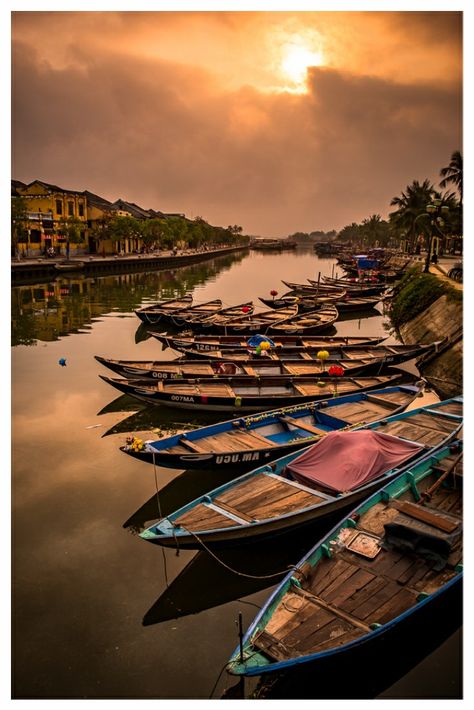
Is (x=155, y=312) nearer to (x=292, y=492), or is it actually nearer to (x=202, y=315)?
(x=202, y=315)

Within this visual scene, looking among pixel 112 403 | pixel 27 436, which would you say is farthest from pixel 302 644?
pixel 112 403

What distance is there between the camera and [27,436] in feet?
51.2

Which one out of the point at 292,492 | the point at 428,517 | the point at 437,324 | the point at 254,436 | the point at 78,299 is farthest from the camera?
→ the point at 78,299

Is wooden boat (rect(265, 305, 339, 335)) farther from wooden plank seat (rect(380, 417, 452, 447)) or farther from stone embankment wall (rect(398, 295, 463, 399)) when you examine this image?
wooden plank seat (rect(380, 417, 452, 447))

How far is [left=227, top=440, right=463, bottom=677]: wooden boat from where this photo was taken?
6.71m

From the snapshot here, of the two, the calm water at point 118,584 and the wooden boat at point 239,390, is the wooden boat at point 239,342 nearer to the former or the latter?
the wooden boat at point 239,390

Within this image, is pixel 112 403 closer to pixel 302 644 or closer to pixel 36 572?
pixel 36 572

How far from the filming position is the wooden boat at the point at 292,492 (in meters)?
9.17

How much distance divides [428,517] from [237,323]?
21.5 m

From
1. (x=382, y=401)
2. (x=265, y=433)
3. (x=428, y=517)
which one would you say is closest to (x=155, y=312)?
(x=382, y=401)

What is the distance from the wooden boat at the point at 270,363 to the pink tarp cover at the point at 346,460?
7161 mm

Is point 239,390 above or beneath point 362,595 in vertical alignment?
above

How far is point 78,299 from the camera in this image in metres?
44.7

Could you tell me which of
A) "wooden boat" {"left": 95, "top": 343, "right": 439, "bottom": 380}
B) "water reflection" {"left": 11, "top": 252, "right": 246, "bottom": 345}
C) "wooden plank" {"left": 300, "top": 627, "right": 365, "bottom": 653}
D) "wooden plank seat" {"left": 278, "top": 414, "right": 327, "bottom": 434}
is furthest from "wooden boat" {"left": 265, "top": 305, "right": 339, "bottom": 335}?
"wooden plank" {"left": 300, "top": 627, "right": 365, "bottom": 653}
